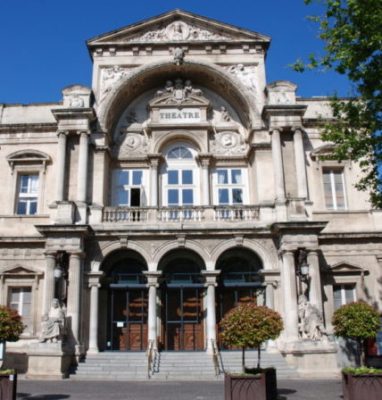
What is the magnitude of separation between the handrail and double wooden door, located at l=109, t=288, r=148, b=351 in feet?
11.9

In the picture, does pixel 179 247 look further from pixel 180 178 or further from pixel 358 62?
pixel 358 62

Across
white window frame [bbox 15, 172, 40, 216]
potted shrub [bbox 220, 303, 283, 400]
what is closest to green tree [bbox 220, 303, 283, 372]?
potted shrub [bbox 220, 303, 283, 400]

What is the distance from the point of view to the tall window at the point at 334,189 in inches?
925

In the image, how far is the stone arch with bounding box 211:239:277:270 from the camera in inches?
858

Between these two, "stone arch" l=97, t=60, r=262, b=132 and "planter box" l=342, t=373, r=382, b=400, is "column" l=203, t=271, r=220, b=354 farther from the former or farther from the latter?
"planter box" l=342, t=373, r=382, b=400

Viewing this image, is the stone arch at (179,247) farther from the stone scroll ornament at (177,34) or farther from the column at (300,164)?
the stone scroll ornament at (177,34)

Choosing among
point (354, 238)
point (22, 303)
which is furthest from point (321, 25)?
point (22, 303)

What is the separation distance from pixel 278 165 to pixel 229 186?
3110mm

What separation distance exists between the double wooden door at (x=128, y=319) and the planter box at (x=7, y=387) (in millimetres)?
10810

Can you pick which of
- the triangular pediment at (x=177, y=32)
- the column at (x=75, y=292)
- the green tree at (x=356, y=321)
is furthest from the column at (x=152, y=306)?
the triangular pediment at (x=177, y=32)

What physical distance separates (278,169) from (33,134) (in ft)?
A: 38.4

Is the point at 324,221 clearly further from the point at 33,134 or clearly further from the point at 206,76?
the point at 33,134

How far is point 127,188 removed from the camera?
24844 mm

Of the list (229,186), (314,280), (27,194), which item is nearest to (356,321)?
(314,280)
